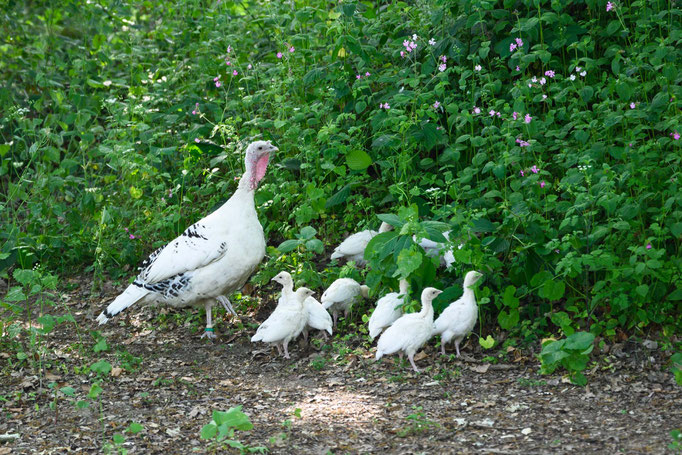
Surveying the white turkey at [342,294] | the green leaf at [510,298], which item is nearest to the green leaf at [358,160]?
the white turkey at [342,294]

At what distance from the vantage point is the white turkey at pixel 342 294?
6027 mm

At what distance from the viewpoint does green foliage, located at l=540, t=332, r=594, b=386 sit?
4.78 metres

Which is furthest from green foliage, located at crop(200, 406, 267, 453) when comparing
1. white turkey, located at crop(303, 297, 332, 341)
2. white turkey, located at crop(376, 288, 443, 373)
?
white turkey, located at crop(303, 297, 332, 341)

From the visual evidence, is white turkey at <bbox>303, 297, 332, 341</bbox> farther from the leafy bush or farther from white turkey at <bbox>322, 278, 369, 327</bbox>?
the leafy bush

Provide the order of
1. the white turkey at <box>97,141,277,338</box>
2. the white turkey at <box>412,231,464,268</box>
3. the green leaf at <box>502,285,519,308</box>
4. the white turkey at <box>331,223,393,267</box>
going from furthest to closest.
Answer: the white turkey at <box>331,223,393,267</box> → the white turkey at <box>97,141,277,338</box> → the white turkey at <box>412,231,464,268</box> → the green leaf at <box>502,285,519,308</box>

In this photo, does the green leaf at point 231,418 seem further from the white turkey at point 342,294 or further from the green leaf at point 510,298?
the green leaf at point 510,298

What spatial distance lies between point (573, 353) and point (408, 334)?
104 cm

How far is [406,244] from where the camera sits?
549cm

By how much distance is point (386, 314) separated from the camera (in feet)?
18.8

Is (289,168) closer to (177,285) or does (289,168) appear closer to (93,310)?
(177,285)

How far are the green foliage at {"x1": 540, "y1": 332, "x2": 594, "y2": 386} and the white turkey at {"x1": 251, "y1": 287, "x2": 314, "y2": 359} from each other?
5.70ft

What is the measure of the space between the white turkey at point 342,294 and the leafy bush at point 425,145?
0.25m

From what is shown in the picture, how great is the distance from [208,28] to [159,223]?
249 centimetres

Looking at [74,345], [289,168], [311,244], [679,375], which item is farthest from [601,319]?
[74,345]
